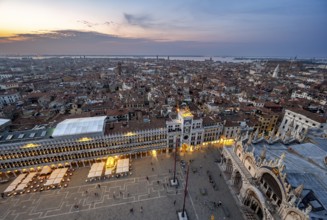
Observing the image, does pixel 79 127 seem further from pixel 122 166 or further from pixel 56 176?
pixel 122 166

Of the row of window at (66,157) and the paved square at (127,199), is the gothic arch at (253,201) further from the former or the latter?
the row of window at (66,157)

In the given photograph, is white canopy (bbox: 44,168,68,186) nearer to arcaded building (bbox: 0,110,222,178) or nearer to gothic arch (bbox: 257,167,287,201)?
arcaded building (bbox: 0,110,222,178)

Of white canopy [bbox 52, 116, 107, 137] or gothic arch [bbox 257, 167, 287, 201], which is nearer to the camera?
gothic arch [bbox 257, 167, 287, 201]

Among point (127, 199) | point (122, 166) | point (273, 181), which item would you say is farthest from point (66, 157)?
point (273, 181)

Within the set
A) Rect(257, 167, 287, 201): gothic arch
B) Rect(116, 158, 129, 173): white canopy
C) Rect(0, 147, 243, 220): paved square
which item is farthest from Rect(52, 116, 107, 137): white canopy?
Rect(257, 167, 287, 201): gothic arch

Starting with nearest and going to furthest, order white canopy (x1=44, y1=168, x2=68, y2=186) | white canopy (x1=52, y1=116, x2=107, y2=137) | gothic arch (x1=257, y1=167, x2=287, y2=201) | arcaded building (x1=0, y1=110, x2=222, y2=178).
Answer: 1. gothic arch (x1=257, y1=167, x2=287, y2=201)
2. white canopy (x1=44, y1=168, x2=68, y2=186)
3. arcaded building (x1=0, y1=110, x2=222, y2=178)
4. white canopy (x1=52, y1=116, x2=107, y2=137)

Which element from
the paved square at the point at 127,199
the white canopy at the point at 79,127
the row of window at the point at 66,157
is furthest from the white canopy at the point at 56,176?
the white canopy at the point at 79,127

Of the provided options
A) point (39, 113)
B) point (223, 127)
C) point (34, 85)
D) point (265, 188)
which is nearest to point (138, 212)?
point (265, 188)

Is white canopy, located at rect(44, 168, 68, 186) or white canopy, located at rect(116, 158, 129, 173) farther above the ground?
white canopy, located at rect(116, 158, 129, 173)

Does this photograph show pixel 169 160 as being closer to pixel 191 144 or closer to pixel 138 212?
pixel 191 144
